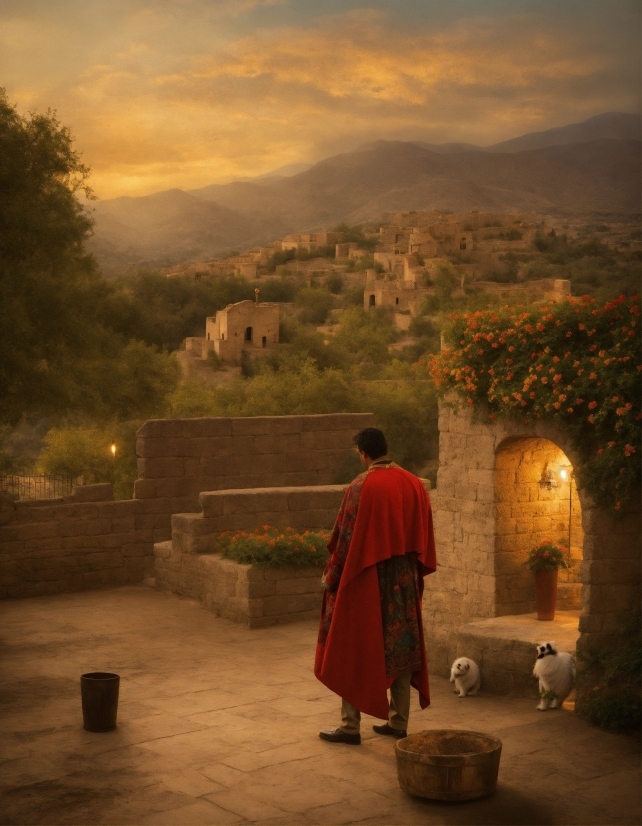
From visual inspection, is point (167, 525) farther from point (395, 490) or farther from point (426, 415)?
point (426, 415)

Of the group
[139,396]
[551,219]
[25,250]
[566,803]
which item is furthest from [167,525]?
[551,219]

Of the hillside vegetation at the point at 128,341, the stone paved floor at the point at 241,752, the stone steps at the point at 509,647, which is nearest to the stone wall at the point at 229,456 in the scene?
the hillside vegetation at the point at 128,341

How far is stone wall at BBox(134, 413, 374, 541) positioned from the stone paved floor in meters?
4.02

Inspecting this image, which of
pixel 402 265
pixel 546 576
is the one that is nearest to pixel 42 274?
pixel 546 576

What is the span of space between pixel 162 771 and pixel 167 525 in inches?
313

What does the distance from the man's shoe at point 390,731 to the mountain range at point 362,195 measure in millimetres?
20164

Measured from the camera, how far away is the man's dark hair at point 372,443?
690 cm

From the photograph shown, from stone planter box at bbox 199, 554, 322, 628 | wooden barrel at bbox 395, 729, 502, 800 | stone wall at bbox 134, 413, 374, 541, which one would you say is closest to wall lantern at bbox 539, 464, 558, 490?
stone planter box at bbox 199, 554, 322, 628

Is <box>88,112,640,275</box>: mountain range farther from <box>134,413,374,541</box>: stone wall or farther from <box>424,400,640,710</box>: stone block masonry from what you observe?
<box>424,400,640,710</box>: stone block masonry

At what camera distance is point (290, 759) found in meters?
6.68

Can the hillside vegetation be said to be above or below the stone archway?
above

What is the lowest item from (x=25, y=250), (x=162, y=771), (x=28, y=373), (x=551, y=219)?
(x=162, y=771)

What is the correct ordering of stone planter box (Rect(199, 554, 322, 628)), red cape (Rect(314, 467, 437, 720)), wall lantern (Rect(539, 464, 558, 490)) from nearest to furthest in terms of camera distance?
red cape (Rect(314, 467, 437, 720)), wall lantern (Rect(539, 464, 558, 490)), stone planter box (Rect(199, 554, 322, 628))

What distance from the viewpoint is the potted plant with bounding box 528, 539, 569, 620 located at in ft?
28.9
